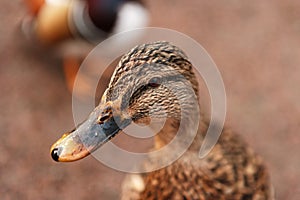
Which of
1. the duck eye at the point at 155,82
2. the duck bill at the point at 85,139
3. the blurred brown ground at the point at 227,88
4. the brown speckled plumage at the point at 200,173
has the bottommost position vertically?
the blurred brown ground at the point at 227,88

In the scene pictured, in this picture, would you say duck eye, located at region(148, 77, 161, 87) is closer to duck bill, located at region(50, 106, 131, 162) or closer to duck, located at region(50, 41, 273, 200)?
duck, located at region(50, 41, 273, 200)

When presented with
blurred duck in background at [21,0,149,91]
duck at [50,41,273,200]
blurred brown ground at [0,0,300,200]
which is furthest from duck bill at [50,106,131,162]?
blurred duck in background at [21,0,149,91]

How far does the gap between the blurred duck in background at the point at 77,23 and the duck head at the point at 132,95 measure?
1401 millimetres

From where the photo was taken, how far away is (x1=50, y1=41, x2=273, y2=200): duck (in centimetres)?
186

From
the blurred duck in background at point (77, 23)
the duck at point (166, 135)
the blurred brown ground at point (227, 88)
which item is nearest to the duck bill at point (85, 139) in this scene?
the duck at point (166, 135)

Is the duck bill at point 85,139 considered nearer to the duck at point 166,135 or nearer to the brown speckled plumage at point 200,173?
the duck at point 166,135

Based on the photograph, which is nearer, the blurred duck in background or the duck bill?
the duck bill

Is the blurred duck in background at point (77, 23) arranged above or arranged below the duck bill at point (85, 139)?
below

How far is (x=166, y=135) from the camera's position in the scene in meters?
2.30

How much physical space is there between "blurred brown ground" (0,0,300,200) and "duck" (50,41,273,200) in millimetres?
655

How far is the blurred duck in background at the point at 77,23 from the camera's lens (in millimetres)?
3322

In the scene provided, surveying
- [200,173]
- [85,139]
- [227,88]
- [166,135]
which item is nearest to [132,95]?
[85,139]

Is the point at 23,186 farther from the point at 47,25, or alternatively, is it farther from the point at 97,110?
the point at 97,110

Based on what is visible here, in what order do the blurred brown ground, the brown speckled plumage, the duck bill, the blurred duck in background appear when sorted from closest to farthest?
the duck bill
the brown speckled plumage
the blurred brown ground
the blurred duck in background
